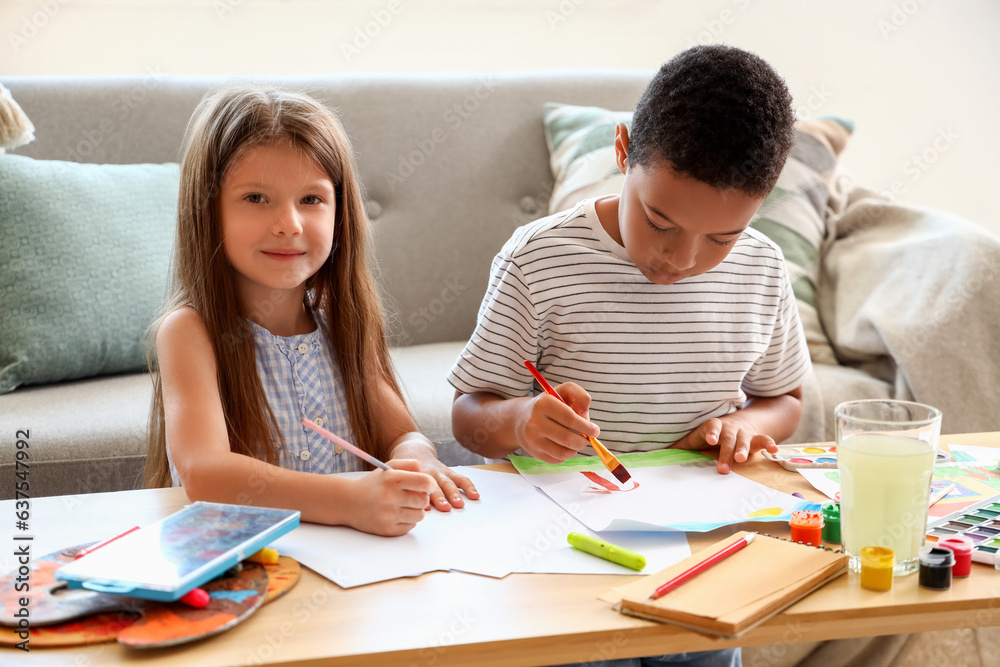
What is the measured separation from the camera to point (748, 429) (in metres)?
1.01

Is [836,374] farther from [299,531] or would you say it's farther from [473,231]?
[299,531]

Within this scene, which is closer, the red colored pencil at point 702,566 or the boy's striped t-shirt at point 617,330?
the red colored pencil at point 702,566

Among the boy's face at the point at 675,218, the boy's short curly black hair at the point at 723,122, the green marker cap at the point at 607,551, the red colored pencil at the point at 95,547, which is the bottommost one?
the green marker cap at the point at 607,551

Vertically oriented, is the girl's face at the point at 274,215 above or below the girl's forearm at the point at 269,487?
above

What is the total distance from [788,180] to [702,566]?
4.59ft

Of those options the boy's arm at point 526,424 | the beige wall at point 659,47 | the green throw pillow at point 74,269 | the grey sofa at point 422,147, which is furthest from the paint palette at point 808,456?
the beige wall at point 659,47

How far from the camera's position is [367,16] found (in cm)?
224

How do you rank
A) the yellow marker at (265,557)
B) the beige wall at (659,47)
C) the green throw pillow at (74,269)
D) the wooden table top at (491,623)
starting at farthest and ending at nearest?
the beige wall at (659,47), the green throw pillow at (74,269), the yellow marker at (265,557), the wooden table top at (491,623)

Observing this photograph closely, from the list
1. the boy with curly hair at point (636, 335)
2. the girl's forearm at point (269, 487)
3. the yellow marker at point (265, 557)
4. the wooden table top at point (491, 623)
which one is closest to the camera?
the wooden table top at point (491, 623)

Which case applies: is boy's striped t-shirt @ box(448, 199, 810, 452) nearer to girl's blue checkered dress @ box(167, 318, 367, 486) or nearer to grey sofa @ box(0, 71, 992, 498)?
girl's blue checkered dress @ box(167, 318, 367, 486)

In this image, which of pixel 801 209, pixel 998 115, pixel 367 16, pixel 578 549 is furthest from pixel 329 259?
pixel 998 115

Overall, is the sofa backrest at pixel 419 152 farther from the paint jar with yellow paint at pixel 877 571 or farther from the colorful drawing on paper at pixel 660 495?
the paint jar with yellow paint at pixel 877 571

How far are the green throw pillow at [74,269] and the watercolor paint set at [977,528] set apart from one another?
4.54 feet

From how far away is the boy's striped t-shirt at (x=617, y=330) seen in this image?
1.07 meters
